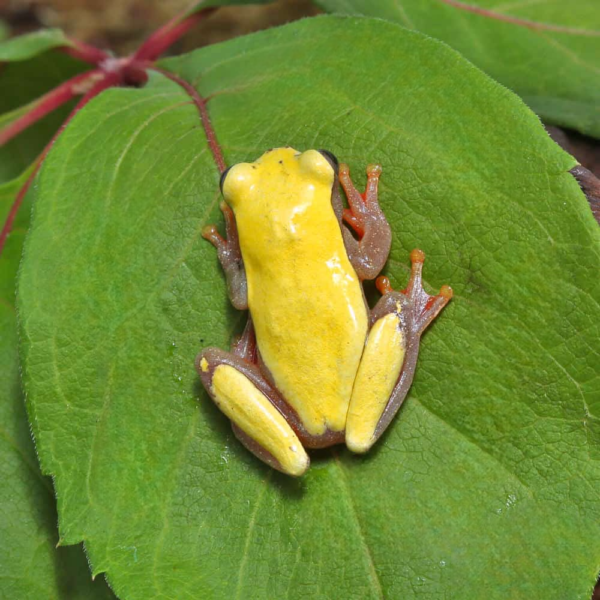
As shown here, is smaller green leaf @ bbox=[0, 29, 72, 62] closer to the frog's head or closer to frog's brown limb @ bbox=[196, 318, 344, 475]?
the frog's head

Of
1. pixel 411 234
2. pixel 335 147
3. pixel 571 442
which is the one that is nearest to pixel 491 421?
pixel 571 442

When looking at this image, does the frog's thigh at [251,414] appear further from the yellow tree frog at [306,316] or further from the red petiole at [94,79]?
the red petiole at [94,79]

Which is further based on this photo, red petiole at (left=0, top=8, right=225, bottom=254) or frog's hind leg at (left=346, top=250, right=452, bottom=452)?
red petiole at (left=0, top=8, right=225, bottom=254)

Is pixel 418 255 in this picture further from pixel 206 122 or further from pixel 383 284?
pixel 206 122

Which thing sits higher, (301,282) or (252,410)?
(301,282)

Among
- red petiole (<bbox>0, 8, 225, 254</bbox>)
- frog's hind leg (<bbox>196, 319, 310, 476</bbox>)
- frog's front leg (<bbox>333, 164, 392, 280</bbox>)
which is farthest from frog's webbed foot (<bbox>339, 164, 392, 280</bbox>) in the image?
red petiole (<bbox>0, 8, 225, 254</bbox>)

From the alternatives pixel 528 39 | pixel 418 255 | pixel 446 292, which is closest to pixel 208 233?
pixel 418 255
